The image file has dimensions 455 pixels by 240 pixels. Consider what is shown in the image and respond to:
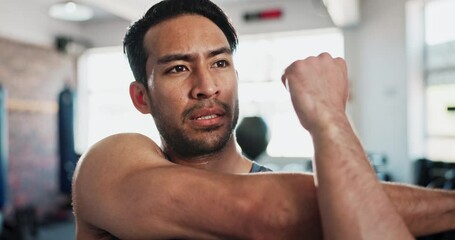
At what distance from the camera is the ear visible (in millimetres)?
1328

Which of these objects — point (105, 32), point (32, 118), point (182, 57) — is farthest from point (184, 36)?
point (105, 32)

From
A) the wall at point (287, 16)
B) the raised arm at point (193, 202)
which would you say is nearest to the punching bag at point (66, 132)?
the wall at point (287, 16)

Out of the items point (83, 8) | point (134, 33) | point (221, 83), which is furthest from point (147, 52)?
point (83, 8)

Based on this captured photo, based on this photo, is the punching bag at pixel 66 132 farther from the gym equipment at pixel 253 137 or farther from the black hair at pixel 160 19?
the black hair at pixel 160 19

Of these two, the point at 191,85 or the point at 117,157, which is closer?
the point at 117,157

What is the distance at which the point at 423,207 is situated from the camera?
3.03ft

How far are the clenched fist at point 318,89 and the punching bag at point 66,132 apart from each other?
589cm

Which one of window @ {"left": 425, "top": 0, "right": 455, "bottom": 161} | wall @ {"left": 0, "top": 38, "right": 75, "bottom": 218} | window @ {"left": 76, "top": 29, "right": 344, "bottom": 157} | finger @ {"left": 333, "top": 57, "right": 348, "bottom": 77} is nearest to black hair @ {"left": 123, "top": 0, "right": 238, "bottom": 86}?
finger @ {"left": 333, "top": 57, "right": 348, "bottom": 77}

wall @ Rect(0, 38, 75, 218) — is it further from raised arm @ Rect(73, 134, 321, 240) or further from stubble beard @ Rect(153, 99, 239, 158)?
raised arm @ Rect(73, 134, 321, 240)

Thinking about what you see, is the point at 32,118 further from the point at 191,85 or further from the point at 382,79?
the point at 191,85

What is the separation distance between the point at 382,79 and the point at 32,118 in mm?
4675

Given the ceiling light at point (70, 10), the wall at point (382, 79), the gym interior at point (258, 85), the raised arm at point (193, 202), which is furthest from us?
the ceiling light at point (70, 10)

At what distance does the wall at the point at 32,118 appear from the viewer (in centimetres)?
596

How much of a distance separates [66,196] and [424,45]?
5301 mm
